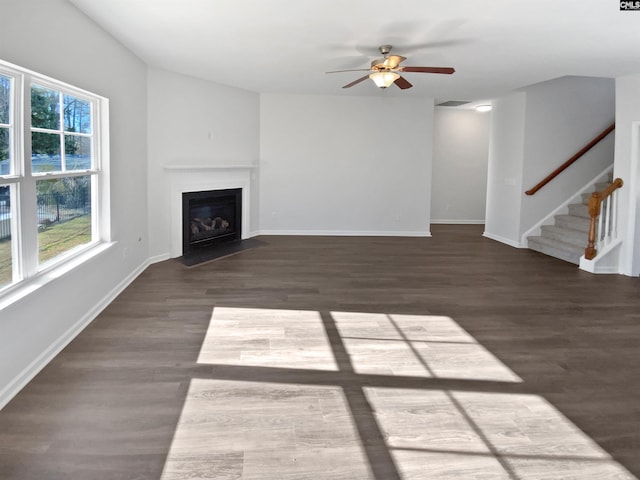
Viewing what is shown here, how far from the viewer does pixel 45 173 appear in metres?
3.74

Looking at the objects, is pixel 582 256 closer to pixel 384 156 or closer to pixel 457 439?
pixel 384 156

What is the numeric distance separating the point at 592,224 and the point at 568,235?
102cm

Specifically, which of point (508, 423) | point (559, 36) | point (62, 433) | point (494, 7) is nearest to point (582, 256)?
point (559, 36)

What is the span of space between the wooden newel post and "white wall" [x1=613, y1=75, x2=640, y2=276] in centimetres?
27

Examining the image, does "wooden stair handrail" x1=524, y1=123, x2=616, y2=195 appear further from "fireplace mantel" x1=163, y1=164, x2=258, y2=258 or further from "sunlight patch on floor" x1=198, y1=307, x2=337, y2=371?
"sunlight patch on floor" x1=198, y1=307, x2=337, y2=371

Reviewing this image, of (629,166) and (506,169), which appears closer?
(629,166)

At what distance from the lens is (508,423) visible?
2748mm

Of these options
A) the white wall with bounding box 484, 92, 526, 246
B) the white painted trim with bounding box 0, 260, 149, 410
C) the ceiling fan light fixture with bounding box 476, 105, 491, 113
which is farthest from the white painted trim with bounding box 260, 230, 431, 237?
the white painted trim with bounding box 0, 260, 149, 410

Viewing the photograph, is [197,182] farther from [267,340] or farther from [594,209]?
[594,209]

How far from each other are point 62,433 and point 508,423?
7.41ft

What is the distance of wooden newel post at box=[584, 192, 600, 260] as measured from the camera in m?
6.62

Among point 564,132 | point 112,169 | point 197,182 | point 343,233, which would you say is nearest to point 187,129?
point 197,182

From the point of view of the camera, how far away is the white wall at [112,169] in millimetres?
3051

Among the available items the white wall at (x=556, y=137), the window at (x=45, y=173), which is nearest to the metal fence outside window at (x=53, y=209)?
the window at (x=45, y=173)
